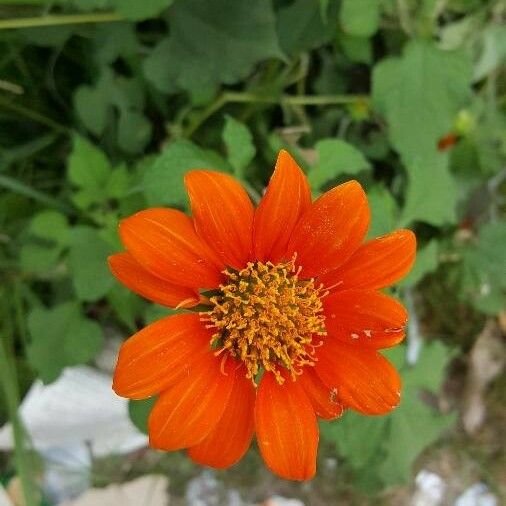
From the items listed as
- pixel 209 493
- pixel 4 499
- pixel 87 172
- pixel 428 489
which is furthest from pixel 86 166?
pixel 428 489

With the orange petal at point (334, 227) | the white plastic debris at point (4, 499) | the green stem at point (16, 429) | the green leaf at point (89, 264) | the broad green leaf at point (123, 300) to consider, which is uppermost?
the orange petal at point (334, 227)

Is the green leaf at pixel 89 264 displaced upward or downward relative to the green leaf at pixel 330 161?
downward

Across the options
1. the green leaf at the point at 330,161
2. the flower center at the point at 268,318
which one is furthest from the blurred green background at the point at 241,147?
the flower center at the point at 268,318

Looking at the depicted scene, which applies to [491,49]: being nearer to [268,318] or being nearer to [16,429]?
[268,318]

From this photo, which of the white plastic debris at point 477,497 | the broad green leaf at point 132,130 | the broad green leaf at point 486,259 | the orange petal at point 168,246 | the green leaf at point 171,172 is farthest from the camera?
the white plastic debris at point 477,497

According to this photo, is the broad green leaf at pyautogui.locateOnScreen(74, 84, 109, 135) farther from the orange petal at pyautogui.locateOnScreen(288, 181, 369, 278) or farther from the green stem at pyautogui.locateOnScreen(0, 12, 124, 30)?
the orange petal at pyautogui.locateOnScreen(288, 181, 369, 278)

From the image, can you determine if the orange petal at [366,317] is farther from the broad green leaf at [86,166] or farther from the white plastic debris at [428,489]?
the white plastic debris at [428,489]
